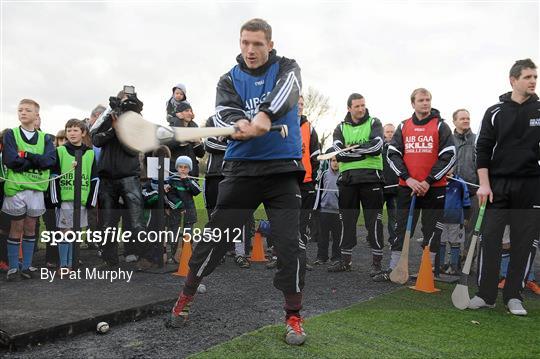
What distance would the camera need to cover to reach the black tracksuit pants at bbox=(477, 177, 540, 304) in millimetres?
4395

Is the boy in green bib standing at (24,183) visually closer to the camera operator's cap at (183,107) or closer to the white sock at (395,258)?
the camera operator's cap at (183,107)

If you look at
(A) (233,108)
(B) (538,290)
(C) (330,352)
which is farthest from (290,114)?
(B) (538,290)

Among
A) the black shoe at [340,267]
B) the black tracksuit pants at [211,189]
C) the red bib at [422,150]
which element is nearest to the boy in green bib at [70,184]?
the black tracksuit pants at [211,189]

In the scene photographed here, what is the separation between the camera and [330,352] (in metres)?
3.12

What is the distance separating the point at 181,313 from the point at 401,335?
66.3 inches

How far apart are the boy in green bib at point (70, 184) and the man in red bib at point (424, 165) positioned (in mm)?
3683

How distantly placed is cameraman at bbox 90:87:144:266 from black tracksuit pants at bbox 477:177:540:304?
4035 mm

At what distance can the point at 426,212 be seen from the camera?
5.68 m

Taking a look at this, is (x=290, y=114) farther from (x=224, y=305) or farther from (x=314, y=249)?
(x=314, y=249)

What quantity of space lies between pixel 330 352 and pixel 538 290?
3.36 meters

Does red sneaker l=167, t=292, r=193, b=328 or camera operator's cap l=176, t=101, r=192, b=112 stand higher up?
camera operator's cap l=176, t=101, r=192, b=112

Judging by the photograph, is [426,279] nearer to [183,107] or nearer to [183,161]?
[183,161]

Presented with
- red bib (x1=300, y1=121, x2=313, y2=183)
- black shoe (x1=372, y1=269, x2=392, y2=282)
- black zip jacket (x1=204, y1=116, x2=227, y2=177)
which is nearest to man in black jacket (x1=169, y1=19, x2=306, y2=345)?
black shoe (x1=372, y1=269, x2=392, y2=282)

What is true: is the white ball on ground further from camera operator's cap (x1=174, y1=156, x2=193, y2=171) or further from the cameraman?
camera operator's cap (x1=174, y1=156, x2=193, y2=171)
